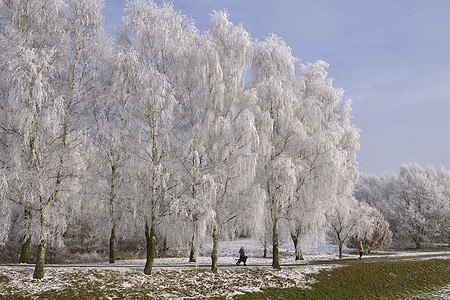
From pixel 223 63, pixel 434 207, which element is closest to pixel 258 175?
pixel 223 63

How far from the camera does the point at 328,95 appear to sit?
29328 mm

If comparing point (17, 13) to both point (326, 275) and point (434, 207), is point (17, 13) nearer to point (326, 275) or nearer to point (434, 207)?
point (326, 275)

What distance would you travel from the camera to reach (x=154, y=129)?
56.1ft

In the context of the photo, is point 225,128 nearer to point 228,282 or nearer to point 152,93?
point 152,93

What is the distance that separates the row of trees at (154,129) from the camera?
14.6 meters

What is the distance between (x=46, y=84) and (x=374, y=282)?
882 inches

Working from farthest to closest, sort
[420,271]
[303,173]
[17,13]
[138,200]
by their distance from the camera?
[420,271], [303,173], [138,200], [17,13]

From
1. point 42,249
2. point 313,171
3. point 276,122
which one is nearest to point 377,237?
point 313,171

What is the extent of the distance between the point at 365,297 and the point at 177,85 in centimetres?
1678

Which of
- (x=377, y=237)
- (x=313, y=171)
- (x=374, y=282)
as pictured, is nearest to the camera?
(x=374, y=282)

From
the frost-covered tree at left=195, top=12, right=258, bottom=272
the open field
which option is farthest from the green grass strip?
the frost-covered tree at left=195, top=12, right=258, bottom=272

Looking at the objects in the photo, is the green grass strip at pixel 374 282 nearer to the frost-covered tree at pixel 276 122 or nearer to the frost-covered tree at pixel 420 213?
the frost-covered tree at pixel 276 122

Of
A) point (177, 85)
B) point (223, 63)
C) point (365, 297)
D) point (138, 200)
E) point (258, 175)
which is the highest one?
point (223, 63)

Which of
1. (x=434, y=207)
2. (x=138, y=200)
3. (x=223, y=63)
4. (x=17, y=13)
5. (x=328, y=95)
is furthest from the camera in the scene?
(x=434, y=207)
